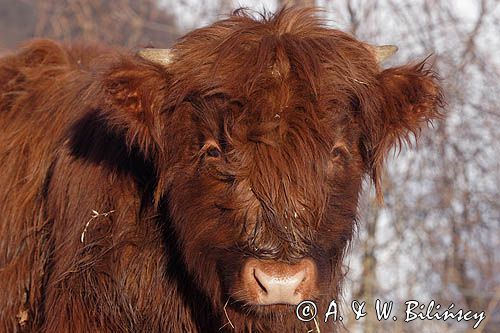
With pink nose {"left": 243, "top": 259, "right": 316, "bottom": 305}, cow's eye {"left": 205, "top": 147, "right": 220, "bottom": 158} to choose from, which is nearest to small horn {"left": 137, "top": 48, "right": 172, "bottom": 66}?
cow's eye {"left": 205, "top": 147, "right": 220, "bottom": 158}

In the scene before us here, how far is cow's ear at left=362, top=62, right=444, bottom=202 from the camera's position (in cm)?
482

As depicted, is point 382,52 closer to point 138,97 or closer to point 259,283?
Result: point 138,97

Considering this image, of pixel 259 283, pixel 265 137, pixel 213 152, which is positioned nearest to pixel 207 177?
pixel 213 152

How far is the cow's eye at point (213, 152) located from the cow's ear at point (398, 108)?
72 centimetres

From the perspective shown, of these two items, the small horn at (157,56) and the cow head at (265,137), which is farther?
the small horn at (157,56)

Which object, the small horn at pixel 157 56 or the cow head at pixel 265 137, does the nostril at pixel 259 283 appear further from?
the small horn at pixel 157 56

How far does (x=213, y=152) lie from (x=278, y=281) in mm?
737

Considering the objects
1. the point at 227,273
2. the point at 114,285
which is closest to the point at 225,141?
the point at 227,273

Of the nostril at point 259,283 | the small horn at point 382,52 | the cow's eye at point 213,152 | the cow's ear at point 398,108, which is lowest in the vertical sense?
the nostril at point 259,283

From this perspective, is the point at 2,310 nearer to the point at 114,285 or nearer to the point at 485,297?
the point at 114,285

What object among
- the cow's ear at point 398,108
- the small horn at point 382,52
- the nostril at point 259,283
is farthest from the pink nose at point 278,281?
the small horn at point 382,52

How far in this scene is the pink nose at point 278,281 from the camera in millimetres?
4070

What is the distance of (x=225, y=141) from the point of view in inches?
175

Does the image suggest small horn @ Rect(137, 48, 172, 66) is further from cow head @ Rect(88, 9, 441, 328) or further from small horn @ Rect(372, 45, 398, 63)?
small horn @ Rect(372, 45, 398, 63)
